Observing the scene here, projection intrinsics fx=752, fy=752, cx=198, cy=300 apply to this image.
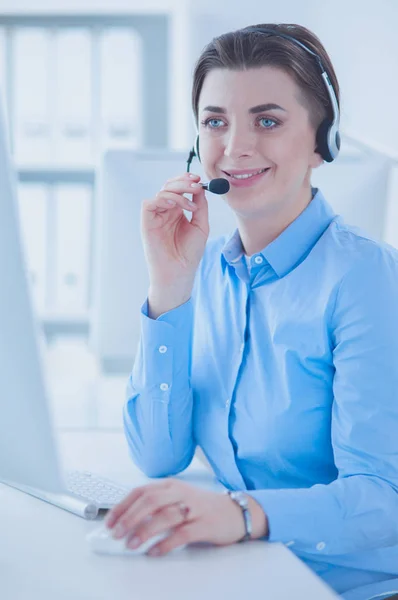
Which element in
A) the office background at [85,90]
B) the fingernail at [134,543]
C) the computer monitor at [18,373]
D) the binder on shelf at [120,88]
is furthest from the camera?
the binder on shelf at [120,88]

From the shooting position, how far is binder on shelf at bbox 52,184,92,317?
284cm

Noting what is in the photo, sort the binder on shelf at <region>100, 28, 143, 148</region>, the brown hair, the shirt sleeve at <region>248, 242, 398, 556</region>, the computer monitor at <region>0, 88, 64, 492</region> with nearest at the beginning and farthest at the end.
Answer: the computer monitor at <region>0, 88, 64, 492</region>
the shirt sleeve at <region>248, 242, 398, 556</region>
the brown hair
the binder on shelf at <region>100, 28, 143, 148</region>

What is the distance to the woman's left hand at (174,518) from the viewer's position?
740 mm

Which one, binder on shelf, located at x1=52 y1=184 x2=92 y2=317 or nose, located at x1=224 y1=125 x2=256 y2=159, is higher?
nose, located at x1=224 y1=125 x2=256 y2=159

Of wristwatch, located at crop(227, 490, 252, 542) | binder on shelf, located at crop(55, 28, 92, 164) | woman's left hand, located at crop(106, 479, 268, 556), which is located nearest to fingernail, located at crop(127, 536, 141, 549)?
woman's left hand, located at crop(106, 479, 268, 556)

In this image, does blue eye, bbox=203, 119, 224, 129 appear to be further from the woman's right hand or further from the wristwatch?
the wristwatch

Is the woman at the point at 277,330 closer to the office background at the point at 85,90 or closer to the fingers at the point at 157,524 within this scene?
the fingers at the point at 157,524

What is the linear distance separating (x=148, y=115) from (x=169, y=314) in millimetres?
2254

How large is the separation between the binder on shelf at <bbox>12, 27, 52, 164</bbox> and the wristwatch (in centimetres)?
234

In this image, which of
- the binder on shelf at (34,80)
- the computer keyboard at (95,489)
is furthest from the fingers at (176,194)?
the binder on shelf at (34,80)

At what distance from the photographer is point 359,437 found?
0.94m

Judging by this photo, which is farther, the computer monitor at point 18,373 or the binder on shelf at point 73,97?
the binder on shelf at point 73,97

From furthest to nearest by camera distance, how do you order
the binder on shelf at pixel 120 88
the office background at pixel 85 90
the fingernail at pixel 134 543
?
the binder on shelf at pixel 120 88, the office background at pixel 85 90, the fingernail at pixel 134 543

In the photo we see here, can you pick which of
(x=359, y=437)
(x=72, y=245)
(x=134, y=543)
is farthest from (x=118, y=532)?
(x=72, y=245)
